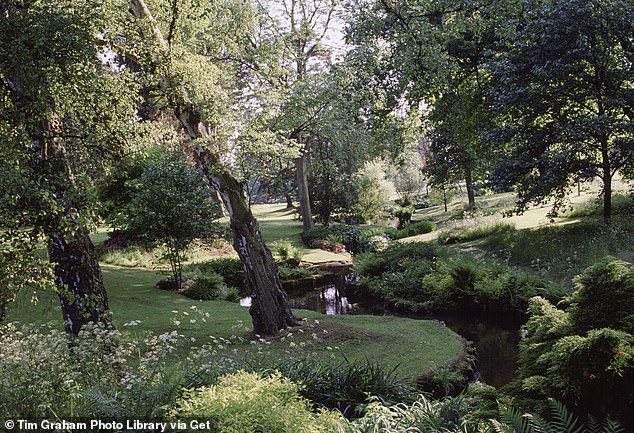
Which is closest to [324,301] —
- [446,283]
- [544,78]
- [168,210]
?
[446,283]

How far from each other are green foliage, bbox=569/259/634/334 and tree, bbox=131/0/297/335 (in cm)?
578

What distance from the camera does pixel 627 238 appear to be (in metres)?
13.3

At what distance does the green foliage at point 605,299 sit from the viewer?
12.7 feet

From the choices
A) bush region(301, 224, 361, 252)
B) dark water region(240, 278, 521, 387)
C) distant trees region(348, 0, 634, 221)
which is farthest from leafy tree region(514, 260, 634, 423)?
bush region(301, 224, 361, 252)

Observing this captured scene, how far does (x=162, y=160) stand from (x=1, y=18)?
10.3 m

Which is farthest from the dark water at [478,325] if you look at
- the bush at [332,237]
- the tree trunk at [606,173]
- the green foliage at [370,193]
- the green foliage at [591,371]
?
the green foliage at [370,193]

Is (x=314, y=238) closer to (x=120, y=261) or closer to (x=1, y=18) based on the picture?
(x=120, y=261)

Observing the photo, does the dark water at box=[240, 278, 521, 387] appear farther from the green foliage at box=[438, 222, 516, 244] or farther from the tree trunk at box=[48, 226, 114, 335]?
the tree trunk at box=[48, 226, 114, 335]

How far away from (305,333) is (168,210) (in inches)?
283

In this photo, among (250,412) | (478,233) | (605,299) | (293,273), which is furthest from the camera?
(478,233)

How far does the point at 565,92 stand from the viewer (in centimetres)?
1320

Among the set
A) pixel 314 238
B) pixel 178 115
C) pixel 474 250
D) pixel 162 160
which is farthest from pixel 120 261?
pixel 474 250

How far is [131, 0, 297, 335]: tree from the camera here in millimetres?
8070

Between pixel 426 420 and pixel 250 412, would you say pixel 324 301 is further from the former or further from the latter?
pixel 250 412
